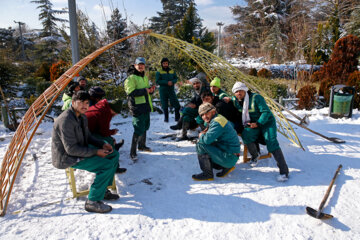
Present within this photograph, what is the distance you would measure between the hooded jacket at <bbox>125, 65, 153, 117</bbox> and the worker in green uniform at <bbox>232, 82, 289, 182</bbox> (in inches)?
61.0

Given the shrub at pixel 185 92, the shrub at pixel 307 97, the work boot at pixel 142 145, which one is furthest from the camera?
the shrub at pixel 185 92

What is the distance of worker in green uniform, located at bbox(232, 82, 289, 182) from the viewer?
3211 millimetres

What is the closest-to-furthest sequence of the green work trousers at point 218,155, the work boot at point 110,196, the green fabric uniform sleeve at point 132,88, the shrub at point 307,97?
1. the work boot at point 110,196
2. the green work trousers at point 218,155
3. the green fabric uniform sleeve at point 132,88
4. the shrub at point 307,97

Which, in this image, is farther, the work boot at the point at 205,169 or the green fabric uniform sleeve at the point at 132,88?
the green fabric uniform sleeve at the point at 132,88

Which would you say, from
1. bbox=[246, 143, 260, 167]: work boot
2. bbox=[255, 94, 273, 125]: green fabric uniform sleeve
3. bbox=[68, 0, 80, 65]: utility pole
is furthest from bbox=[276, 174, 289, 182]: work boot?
bbox=[68, 0, 80, 65]: utility pole

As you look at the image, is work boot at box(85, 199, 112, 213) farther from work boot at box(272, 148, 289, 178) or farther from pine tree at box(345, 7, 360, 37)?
pine tree at box(345, 7, 360, 37)

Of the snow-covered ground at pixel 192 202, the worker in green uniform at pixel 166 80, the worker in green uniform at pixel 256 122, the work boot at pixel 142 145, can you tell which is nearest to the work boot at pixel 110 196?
the snow-covered ground at pixel 192 202

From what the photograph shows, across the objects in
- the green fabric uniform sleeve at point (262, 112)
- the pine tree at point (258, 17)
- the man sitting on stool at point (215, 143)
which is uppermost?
the pine tree at point (258, 17)

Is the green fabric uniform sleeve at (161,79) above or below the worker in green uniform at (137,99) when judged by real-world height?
above

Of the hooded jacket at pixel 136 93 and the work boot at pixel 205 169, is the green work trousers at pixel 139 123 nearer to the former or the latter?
the hooded jacket at pixel 136 93

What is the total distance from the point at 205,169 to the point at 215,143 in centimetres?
40

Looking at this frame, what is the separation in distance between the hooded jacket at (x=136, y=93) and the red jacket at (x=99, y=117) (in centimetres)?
88

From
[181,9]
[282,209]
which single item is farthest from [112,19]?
[181,9]

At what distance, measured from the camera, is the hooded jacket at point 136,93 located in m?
3.79
